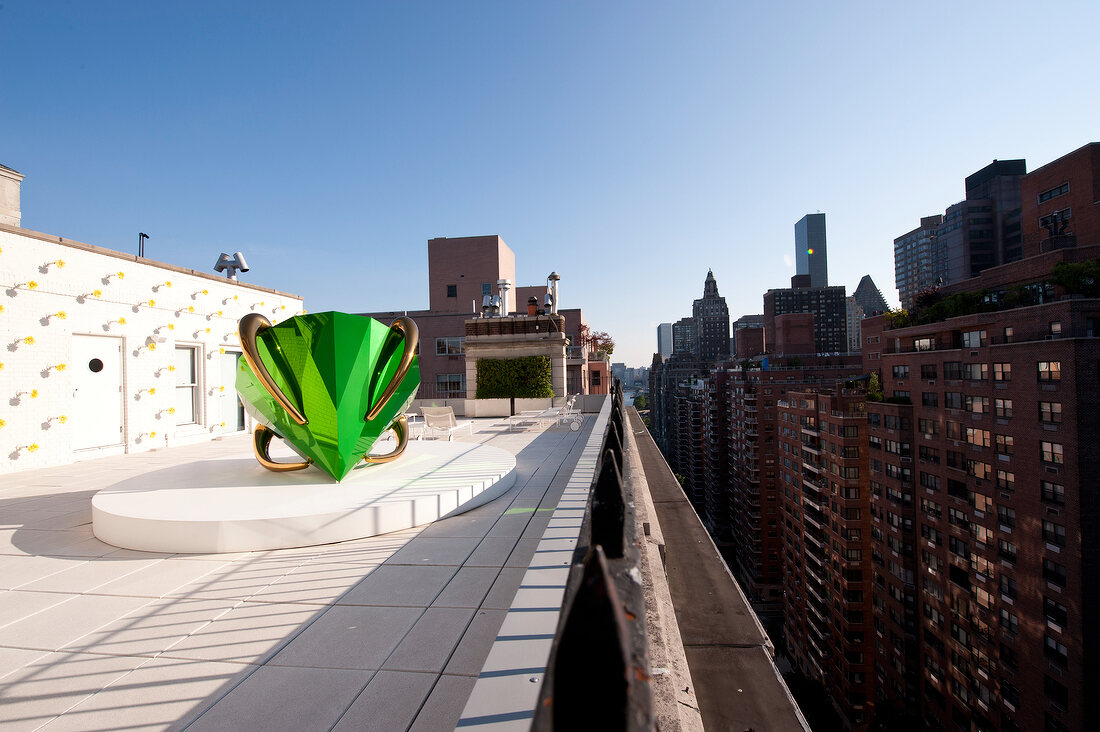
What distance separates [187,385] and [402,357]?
484 inches

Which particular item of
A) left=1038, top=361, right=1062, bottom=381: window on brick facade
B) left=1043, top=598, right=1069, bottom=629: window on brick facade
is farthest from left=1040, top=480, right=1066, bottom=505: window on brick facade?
left=1038, top=361, right=1062, bottom=381: window on brick facade

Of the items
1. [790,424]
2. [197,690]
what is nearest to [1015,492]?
[790,424]

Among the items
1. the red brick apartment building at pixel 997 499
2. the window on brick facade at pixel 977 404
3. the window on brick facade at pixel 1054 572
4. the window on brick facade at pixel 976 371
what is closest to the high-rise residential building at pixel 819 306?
the red brick apartment building at pixel 997 499

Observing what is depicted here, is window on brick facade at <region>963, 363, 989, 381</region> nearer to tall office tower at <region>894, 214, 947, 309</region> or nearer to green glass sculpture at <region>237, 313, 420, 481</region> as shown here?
green glass sculpture at <region>237, 313, 420, 481</region>

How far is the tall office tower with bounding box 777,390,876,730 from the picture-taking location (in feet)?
125

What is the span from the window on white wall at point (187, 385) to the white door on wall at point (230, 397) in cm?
98

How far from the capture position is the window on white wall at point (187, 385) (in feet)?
51.3

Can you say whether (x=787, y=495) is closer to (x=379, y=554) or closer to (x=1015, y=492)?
(x=1015, y=492)

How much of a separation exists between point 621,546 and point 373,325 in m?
6.99

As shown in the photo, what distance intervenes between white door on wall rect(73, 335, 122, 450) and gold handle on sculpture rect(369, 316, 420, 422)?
1059cm

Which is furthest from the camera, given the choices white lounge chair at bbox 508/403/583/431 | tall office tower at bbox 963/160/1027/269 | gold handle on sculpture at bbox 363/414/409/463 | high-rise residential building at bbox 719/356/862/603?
tall office tower at bbox 963/160/1027/269

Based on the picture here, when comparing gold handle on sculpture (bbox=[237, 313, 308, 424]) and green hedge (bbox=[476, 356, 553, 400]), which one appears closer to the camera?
gold handle on sculpture (bbox=[237, 313, 308, 424])

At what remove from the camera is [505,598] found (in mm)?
4086

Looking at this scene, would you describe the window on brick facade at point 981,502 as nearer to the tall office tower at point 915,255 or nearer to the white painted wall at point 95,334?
the white painted wall at point 95,334
